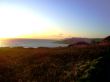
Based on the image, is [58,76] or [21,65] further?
[21,65]

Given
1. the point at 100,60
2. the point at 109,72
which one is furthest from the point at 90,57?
the point at 109,72

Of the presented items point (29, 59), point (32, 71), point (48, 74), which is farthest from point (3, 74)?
point (29, 59)

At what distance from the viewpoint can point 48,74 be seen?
70.2 feet

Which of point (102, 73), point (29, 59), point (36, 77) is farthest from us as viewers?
point (29, 59)

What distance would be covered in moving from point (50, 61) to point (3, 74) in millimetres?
6007

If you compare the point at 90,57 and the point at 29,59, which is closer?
the point at 90,57

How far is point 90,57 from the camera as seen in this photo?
84.6ft

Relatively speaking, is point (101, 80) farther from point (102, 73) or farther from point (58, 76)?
point (58, 76)

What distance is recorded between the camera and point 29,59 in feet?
97.0

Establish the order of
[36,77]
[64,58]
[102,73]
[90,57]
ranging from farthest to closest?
[64,58]
[90,57]
[36,77]
[102,73]

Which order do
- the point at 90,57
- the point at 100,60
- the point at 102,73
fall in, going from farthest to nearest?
the point at 90,57 → the point at 100,60 → the point at 102,73

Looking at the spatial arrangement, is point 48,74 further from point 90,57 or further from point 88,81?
point 90,57

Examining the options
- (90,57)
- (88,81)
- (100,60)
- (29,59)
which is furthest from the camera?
(29,59)

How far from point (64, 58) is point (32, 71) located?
5.73 meters
